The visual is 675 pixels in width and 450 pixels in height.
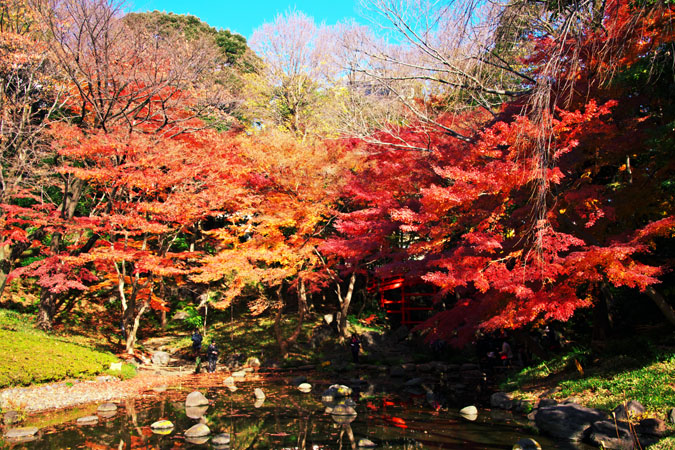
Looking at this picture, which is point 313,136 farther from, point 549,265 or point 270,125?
point 549,265

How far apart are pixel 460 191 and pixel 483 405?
4.75 m

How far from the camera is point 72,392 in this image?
1093cm

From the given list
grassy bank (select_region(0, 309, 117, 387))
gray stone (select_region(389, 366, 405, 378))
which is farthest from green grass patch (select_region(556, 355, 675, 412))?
→ grassy bank (select_region(0, 309, 117, 387))

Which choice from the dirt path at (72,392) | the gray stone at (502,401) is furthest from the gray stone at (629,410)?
the dirt path at (72,392)

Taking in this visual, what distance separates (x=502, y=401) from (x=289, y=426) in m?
4.74

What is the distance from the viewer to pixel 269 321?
68.1 ft

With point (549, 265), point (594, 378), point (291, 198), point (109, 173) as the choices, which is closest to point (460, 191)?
point (549, 265)

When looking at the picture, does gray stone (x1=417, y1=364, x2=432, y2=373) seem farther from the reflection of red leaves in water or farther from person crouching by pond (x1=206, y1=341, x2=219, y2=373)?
person crouching by pond (x1=206, y1=341, x2=219, y2=373)

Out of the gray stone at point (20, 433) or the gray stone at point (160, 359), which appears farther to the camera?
the gray stone at point (160, 359)

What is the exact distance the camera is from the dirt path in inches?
378

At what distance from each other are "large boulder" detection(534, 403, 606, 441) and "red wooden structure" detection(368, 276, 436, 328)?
1148 cm

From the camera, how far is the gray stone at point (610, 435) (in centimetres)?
637

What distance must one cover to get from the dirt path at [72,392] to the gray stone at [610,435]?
32.9ft

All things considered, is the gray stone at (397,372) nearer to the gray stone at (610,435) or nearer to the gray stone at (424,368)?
the gray stone at (424,368)
